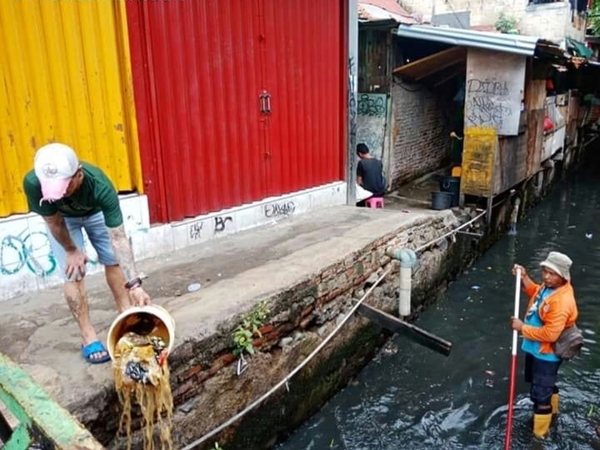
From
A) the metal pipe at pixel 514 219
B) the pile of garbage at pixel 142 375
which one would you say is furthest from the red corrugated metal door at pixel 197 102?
the metal pipe at pixel 514 219

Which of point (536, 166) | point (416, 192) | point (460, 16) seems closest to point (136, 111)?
point (416, 192)

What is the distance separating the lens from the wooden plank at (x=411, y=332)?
200 inches

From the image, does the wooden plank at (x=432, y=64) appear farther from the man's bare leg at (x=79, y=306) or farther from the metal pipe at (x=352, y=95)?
the man's bare leg at (x=79, y=306)

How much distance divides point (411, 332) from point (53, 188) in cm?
375

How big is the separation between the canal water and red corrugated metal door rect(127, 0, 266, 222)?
9.37ft

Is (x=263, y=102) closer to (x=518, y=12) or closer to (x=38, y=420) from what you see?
(x=38, y=420)

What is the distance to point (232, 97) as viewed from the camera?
625cm

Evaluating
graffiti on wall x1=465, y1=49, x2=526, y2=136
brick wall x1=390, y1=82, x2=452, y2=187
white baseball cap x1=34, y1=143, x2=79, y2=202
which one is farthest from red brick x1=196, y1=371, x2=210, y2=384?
brick wall x1=390, y1=82, x2=452, y2=187

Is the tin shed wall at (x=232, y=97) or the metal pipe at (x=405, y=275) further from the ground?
the tin shed wall at (x=232, y=97)

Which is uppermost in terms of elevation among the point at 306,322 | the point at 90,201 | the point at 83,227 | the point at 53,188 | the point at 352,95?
the point at 352,95

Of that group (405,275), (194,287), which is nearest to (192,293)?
(194,287)

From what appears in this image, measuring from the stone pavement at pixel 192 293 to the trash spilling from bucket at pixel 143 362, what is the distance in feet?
0.74

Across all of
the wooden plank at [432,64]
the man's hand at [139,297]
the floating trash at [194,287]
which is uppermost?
the wooden plank at [432,64]

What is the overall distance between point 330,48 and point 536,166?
7184 mm
